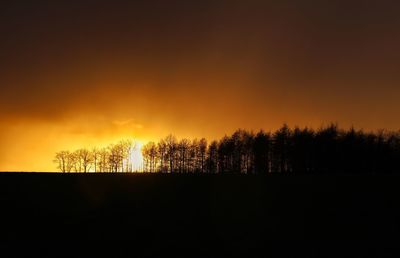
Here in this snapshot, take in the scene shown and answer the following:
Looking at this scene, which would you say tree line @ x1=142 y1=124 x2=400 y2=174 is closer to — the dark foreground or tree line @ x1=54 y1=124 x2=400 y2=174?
tree line @ x1=54 y1=124 x2=400 y2=174

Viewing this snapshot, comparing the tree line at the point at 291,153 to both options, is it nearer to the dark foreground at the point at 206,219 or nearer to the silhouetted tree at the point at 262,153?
the silhouetted tree at the point at 262,153

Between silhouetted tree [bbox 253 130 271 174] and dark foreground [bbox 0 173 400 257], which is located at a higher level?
silhouetted tree [bbox 253 130 271 174]

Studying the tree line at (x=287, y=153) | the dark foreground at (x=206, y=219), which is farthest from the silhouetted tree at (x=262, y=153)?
the dark foreground at (x=206, y=219)

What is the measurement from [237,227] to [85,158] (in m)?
162

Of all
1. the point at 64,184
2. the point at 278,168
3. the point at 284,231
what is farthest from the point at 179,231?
the point at 278,168

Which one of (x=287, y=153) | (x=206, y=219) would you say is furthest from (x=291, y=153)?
(x=206, y=219)

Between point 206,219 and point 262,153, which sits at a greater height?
point 262,153

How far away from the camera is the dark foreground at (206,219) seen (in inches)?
824

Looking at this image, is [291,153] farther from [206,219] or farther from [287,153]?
[206,219]

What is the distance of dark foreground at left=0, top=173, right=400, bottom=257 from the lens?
20.9 metres

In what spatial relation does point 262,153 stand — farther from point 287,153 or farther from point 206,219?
point 206,219

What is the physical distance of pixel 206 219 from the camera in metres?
27.0

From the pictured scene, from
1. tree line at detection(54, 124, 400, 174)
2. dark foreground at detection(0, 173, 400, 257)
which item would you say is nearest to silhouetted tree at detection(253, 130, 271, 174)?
tree line at detection(54, 124, 400, 174)

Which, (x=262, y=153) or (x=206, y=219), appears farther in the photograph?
(x=262, y=153)
